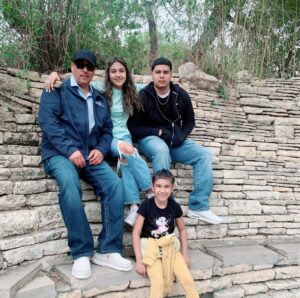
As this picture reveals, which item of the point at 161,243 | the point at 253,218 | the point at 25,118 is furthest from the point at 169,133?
the point at 25,118

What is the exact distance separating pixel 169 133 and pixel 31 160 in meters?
1.26

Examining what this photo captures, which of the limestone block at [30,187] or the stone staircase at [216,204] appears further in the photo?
the limestone block at [30,187]

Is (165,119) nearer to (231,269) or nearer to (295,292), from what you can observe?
(231,269)

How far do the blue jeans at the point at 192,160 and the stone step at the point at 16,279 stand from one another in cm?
130

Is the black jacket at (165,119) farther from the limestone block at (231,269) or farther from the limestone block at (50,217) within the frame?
the limestone block at (231,269)

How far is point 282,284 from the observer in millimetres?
3332

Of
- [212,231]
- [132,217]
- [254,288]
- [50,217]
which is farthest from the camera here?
[212,231]

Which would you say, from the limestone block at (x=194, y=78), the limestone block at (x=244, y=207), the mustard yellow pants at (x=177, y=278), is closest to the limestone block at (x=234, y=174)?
the limestone block at (x=244, y=207)

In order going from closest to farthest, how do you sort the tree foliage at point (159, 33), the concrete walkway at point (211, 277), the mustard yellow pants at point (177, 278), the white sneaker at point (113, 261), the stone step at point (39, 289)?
the stone step at point (39, 289), the concrete walkway at point (211, 277), the mustard yellow pants at point (177, 278), the white sneaker at point (113, 261), the tree foliage at point (159, 33)

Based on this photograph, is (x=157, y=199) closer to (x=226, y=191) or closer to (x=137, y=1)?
(x=226, y=191)

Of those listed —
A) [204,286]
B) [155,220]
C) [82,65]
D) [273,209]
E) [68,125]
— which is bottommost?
[204,286]

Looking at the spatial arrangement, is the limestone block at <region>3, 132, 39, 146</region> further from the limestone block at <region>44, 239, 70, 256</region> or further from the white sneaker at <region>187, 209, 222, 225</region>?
the white sneaker at <region>187, 209, 222, 225</region>

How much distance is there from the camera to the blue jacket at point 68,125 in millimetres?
2797

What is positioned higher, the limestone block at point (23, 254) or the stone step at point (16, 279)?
the limestone block at point (23, 254)
